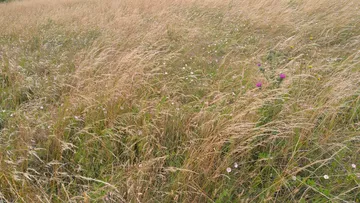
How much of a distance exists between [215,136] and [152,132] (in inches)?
19.0

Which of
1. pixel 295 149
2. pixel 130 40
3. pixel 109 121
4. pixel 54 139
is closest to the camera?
pixel 295 149

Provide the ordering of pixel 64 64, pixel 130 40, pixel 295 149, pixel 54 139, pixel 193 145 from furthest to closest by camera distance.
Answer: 1. pixel 130 40
2. pixel 64 64
3. pixel 54 139
4. pixel 193 145
5. pixel 295 149

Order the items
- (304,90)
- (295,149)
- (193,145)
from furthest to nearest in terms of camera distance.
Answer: (304,90)
(193,145)
(295,149)

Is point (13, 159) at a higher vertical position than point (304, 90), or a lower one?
higher

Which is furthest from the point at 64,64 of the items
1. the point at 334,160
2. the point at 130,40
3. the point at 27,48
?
the point at 334,160

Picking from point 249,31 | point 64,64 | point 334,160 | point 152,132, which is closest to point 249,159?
point 334,160

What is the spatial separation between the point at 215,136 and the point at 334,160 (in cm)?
71

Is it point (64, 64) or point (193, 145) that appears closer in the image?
point (193, 145)

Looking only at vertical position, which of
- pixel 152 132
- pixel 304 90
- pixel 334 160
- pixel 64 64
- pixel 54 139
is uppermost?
pixel 64 64

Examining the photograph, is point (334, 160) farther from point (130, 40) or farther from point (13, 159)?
point (130, 40)

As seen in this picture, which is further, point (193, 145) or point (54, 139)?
point (54, 139)

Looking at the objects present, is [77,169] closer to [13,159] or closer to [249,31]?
[13,159]

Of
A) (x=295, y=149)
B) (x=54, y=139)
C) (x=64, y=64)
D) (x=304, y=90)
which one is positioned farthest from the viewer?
(x=64, y=64)

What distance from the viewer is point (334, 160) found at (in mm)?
1278
